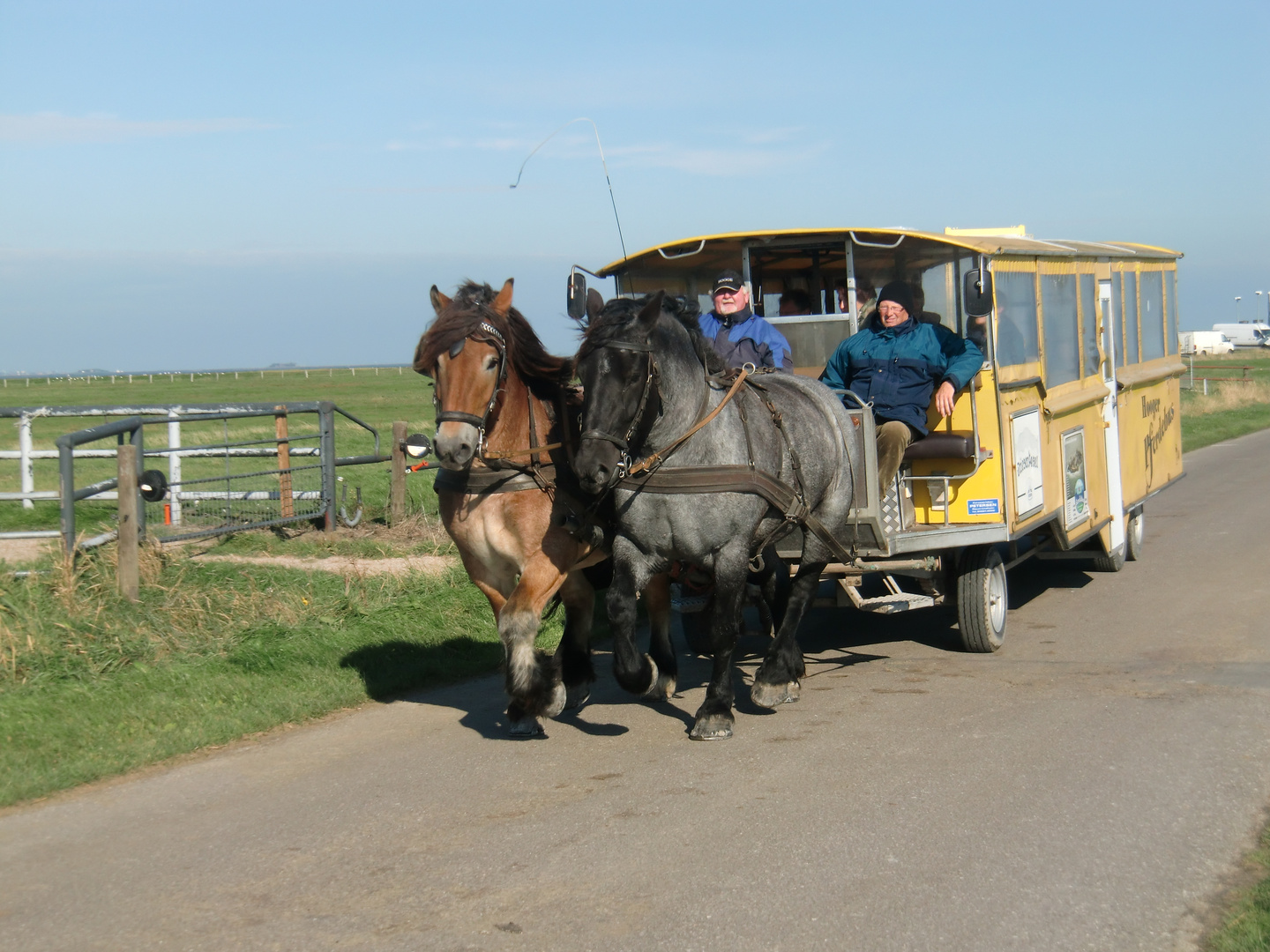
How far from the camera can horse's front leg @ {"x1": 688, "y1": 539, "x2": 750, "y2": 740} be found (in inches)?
233

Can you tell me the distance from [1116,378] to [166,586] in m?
7.48

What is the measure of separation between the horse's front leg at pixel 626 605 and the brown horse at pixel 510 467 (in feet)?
0.71

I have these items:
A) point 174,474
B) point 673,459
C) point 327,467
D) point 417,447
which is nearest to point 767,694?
point 673,459

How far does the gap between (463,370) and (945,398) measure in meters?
3.30

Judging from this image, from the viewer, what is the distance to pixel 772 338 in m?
7.62

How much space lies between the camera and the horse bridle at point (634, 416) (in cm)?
545

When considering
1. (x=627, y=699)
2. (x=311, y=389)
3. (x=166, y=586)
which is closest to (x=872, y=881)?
(x=627, y=699)

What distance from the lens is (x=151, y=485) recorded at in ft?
27.6

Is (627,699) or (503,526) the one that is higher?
(503,526)

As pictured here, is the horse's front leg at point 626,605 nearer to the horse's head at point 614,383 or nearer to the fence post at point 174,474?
the horse's head at point 614,383

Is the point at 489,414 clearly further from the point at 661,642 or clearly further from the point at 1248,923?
the point at 1248,923

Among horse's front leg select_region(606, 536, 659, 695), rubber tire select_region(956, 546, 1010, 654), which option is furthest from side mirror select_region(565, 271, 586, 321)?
rubber tire select_region(956, 546, 1010, 654)

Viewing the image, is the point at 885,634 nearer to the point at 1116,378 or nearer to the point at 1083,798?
the point at 1116,378

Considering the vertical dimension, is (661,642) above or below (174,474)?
below
